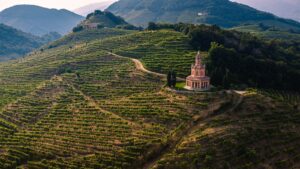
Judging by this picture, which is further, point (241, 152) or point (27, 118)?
point (27, 118)

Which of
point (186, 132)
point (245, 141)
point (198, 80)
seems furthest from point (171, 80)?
point (245, 141)

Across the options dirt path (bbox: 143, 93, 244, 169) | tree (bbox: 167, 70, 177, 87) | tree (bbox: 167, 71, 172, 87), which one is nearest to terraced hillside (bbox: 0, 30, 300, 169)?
dirt path (bbox: 143, 93, 244, 169)

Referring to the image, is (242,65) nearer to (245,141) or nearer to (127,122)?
(245,141)

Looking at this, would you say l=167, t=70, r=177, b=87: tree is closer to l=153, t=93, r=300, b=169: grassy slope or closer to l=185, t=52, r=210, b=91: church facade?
l=185, t=52, r=210, b=91: church facade

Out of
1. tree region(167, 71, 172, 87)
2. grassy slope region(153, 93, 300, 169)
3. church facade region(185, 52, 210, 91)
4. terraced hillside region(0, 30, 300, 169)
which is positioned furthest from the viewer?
tree region(167, 71, 172, 87)

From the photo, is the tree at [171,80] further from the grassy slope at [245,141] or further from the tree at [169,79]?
the grassy slope at [245,141]

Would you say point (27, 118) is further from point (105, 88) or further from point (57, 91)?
point (105, 88)

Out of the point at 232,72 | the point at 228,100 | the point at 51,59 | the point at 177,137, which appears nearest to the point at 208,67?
the point at 232,72

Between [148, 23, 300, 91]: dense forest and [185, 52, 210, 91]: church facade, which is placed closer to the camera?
[185, 52, 210, 91]: church facade
